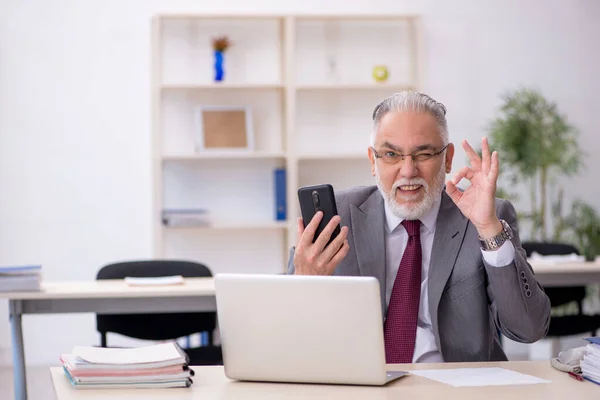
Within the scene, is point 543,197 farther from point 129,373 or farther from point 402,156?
point 129,373

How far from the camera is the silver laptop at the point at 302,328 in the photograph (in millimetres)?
1747

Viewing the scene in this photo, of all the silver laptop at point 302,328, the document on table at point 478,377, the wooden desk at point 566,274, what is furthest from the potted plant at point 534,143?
the silver laptop at point 302,328

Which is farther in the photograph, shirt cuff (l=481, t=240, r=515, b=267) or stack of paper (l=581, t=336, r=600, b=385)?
shirt cuff (l=481, t=240, r=515, b=267)

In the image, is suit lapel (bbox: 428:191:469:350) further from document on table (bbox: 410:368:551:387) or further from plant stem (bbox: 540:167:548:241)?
plant stem (bbox: 540:167:548:241)

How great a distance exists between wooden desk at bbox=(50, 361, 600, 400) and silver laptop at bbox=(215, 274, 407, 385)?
3cm

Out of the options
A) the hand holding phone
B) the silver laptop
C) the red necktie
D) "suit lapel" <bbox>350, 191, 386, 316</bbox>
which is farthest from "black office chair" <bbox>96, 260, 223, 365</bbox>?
the silver laptop

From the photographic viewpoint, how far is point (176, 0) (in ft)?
18.8

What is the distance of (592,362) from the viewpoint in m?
1.87

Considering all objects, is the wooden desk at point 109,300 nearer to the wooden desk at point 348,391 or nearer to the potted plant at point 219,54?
the wooden desk at point 348,391

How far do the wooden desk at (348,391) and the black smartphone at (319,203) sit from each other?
0.45m

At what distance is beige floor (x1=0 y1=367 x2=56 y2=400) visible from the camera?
15.1ft

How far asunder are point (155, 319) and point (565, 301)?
89.1 inches

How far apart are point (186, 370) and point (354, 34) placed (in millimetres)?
4354

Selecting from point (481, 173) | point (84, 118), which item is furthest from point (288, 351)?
point (84, 118)
